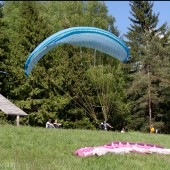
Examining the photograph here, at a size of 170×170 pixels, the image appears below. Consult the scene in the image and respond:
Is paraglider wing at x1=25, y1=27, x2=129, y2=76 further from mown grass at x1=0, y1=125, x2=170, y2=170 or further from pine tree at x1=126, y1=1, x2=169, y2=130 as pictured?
pine tree at x1=126, y1=1, x2=169, y2=130

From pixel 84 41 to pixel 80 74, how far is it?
19.3 metres

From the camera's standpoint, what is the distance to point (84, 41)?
15352mm

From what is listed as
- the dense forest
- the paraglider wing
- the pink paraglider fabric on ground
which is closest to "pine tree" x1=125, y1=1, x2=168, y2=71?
the dense forest

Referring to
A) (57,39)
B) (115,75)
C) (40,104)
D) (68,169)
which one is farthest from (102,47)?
(115,75)

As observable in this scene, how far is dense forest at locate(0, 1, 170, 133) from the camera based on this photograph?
Result: 109 ft

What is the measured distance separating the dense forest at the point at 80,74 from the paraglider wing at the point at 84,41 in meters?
13.1

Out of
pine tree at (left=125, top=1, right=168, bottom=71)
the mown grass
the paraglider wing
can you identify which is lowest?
the mown grass

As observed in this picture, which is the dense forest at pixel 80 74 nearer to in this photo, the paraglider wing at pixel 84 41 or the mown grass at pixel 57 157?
the paraglider wing at pixel 84 41

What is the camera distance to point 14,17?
127 feet

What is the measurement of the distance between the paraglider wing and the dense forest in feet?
42.9

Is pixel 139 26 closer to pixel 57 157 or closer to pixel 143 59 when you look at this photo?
pixel 143 59

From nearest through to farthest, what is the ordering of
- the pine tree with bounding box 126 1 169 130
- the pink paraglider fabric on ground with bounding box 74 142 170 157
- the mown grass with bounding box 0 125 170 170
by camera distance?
the mown grass with bounding box 0 125 170 170, the pink paraglider fabric on ground with bounding box 74 142 170 157, the pine tree with bounding box 126 1 169 130

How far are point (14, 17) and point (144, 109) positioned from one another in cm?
1699

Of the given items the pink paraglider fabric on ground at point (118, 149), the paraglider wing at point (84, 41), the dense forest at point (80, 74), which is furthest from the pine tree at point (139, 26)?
the pink paraglider fabric on ground at point (118, 149)
